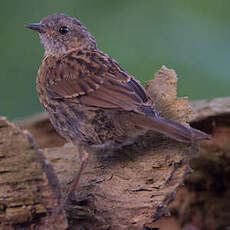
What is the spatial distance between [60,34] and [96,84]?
2.88 feet

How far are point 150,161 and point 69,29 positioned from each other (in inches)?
56.3

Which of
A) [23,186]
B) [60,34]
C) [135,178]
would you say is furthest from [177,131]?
[60,34]

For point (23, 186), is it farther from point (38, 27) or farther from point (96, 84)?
point (38, 27)

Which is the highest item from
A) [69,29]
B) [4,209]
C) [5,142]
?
[69,29]

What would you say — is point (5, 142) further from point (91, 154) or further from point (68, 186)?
point (91, 154)

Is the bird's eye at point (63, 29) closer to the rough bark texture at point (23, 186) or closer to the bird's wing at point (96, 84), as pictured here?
the bird's wing at point (96, 84)

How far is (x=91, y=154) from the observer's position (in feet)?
11.9

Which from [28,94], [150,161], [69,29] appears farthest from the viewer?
[28,94]

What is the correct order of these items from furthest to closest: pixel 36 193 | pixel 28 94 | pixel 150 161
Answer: pixel 28 94
pixel 150 161
pixel 36 193

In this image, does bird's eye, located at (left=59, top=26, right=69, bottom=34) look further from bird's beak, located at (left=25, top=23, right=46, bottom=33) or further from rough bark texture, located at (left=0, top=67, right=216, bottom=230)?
rough bark texture, located at (left=0, top=67, right=216, bottom=230)

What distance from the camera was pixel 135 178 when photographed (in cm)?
312

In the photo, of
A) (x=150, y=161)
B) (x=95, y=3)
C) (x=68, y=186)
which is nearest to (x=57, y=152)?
(x=68, y=186)

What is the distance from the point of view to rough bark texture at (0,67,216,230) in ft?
9.26

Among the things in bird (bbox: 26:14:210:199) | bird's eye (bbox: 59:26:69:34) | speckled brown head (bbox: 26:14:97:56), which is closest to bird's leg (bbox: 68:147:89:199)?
bird (bbox: 26:14:210:199)
